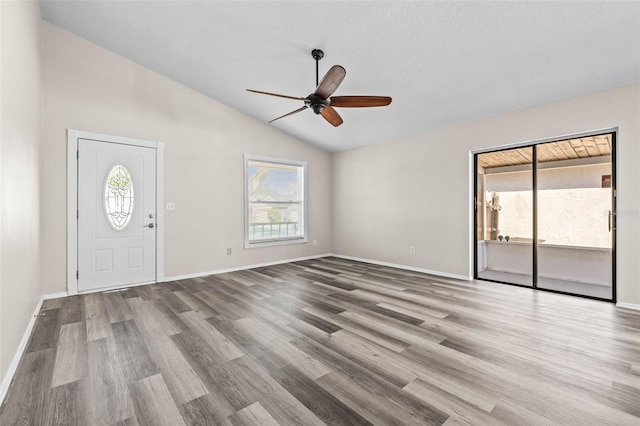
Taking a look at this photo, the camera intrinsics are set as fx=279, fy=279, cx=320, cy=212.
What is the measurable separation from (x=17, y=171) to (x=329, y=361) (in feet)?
9.51

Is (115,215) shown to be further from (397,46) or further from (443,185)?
(443,185)

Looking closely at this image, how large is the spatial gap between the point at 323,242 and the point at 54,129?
524 centimetres

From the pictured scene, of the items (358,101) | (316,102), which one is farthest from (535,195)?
(316,102)

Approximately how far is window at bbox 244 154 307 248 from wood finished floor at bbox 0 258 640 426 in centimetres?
230

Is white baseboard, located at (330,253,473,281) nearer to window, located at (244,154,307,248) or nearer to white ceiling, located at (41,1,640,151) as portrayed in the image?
window, located at (244,154,307,248)

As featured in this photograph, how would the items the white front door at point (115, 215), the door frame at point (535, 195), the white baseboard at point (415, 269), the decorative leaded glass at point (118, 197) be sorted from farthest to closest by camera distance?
the white baseboard at point (415, 269) < the decorative leaded glass at point (118, 197) < the white front door at point (115, 215) < the door frame at point (535, 195)

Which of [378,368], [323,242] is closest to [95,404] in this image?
[378,368]

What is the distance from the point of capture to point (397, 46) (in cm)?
312

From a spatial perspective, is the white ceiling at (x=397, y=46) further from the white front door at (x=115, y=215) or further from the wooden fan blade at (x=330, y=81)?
the white front door at (x=115, y=215)

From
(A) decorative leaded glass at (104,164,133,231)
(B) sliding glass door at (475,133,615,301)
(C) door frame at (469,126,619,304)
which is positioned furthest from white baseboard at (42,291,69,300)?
(B) sliding glass door at (475,133,615,301)

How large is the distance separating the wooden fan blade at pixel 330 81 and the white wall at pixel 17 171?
2.28 meters

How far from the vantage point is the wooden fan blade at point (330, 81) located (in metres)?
2.51

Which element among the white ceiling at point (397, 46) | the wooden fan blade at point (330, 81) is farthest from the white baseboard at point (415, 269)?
the wooden fan blade at point (330, 81)

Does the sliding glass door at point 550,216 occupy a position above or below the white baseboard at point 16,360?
above
